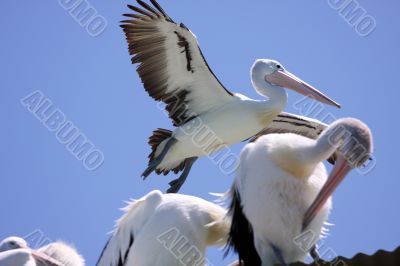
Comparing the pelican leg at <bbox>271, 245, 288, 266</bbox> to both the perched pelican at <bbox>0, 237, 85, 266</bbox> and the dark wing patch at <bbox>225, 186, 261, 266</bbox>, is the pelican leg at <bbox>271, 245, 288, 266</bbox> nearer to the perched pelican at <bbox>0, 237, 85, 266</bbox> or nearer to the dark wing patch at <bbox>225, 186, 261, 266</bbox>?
the dark wing patch at <bbox>225, 186, 261, 266</bbox>

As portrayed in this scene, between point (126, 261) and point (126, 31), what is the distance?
4861mm

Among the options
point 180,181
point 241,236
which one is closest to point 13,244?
point 180,181

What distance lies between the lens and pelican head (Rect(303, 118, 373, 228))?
485cm

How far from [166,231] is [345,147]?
1.45m

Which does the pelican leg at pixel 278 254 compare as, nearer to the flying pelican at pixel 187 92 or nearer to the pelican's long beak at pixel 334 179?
the pelican's long beak at pixel 334 179

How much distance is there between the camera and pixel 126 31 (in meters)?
10.2

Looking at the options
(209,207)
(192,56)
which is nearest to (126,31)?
(192,56)

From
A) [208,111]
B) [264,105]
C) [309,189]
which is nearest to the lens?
[309,189]

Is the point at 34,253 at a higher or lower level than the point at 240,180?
lower

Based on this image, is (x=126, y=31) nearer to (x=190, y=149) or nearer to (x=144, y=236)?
(x=190, y=149)

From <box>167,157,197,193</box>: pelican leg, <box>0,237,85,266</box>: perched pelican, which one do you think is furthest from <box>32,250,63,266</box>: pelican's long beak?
<box>167,157,197,193</box>: pelican leg

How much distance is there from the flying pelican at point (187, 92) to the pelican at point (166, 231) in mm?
4118

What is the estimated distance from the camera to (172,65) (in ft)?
35.4

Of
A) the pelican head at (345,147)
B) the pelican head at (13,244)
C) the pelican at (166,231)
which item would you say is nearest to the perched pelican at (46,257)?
the pelican at (166,231)
